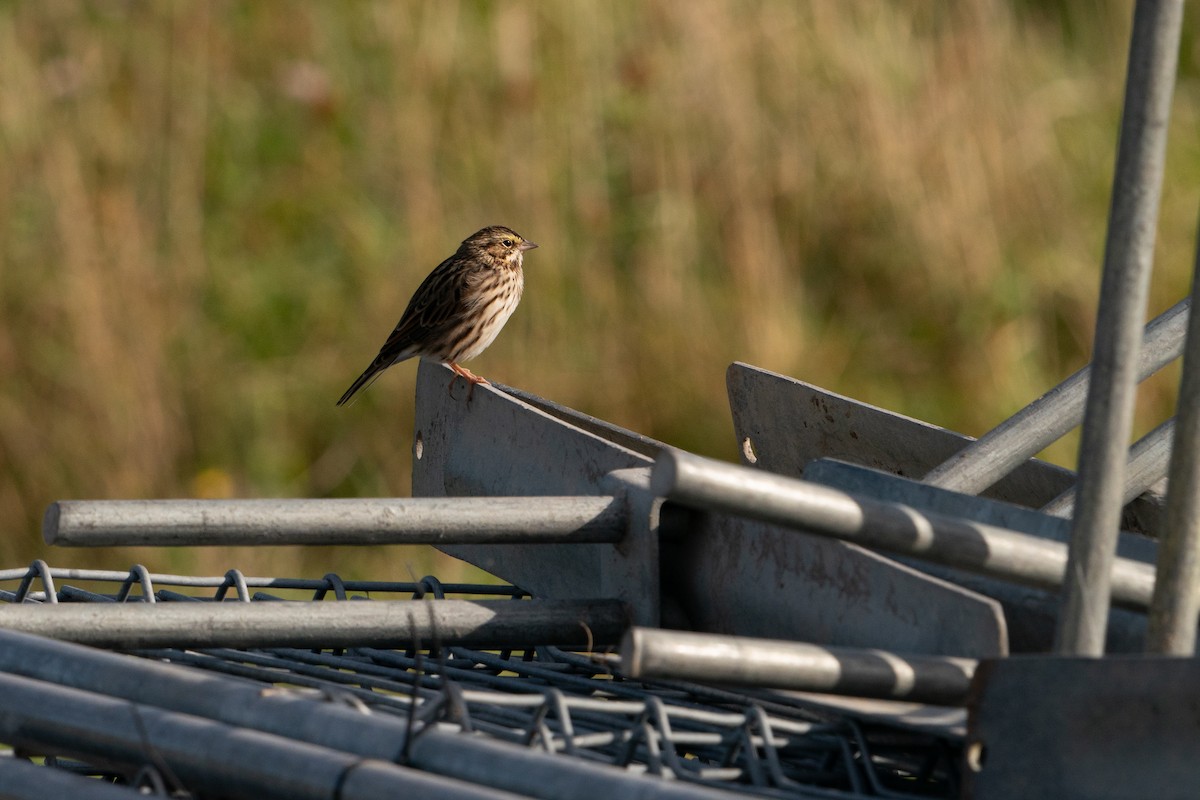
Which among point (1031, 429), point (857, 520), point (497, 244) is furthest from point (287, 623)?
point (497, 244)

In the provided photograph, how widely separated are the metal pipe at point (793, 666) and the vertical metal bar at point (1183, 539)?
0.15 m

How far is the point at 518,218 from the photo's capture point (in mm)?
6559

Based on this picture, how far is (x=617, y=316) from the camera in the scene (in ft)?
20.8

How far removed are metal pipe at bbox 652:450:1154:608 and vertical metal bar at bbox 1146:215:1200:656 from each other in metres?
0.06

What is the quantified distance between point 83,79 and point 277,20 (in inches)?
38.7

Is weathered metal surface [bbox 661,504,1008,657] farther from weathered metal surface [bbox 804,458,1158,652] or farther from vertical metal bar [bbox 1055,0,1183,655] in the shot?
vertical metal bar [bbox 1055,0,1183,655]

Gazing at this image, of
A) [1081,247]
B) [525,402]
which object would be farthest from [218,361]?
[525,402]

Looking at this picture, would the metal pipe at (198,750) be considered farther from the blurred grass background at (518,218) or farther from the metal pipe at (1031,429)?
the blurred grass background at (518,218)

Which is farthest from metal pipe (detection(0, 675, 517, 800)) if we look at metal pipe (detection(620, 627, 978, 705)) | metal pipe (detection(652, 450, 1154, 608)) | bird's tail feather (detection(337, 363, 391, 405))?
bird's tail feather (detection(337, 363, 391, 405))

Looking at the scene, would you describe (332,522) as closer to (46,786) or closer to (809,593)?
(809,593)

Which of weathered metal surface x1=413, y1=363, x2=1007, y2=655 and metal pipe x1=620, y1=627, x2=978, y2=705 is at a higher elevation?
weathered metal surface x1=413, y1=363, x2=1007, y2=655

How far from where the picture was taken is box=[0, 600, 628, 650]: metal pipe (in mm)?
1619

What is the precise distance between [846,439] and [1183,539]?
1.06 meters

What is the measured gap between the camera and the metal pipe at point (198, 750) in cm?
112
